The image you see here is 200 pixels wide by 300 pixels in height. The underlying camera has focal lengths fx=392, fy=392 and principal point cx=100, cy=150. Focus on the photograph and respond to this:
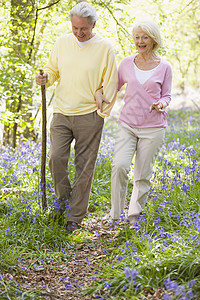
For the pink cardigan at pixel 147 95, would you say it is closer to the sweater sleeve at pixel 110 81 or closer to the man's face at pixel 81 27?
the sweater sleeve at pixel 110 81

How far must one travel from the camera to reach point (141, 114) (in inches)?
152

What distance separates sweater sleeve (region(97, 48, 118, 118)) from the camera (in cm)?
386

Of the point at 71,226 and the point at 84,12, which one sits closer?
the point at 84,12

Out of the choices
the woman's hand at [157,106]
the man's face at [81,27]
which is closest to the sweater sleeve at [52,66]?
the man's face at [81,27]

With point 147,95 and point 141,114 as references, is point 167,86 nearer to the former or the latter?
point 147,95

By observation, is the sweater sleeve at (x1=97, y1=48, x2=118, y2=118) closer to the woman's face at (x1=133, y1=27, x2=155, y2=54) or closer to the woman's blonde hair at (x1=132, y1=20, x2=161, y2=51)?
the woman's face at (x1=133, y1=27, x2=155, y2=54)

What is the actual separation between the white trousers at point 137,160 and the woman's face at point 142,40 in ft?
2.51

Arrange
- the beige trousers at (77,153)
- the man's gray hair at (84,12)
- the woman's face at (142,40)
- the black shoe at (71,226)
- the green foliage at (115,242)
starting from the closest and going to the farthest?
1. the green foliage at (115,242)
2. the man's gray hair at (84,12)
3. the woman's face at (142,40)
4. the beige trousers at (77,153)
5. the black shoe at (71,226)

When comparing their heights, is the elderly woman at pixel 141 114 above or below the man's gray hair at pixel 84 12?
below

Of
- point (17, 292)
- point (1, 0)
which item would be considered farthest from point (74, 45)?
point (1, 0)

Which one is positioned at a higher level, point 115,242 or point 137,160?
point 137,160

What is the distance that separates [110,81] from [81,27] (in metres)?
0.59

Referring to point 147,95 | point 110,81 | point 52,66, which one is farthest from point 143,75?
point 52,66

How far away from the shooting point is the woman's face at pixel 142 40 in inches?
146
